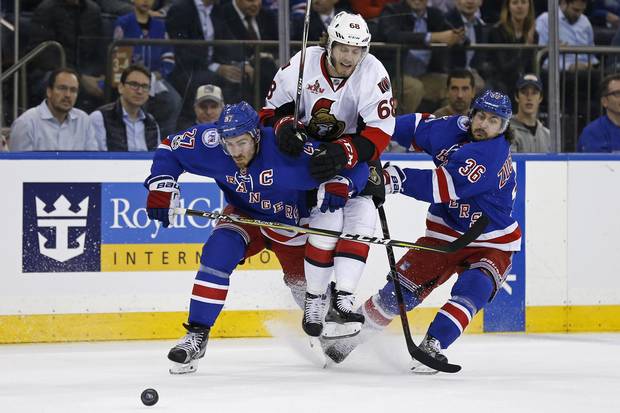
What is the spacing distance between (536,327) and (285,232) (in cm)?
213

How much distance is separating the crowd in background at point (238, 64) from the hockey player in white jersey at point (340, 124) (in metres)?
1.34

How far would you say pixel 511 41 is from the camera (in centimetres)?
685

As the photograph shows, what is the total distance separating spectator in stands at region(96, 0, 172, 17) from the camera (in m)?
6.44

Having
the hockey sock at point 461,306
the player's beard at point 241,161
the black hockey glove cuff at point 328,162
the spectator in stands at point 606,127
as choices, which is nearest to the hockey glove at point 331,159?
the black hockey glove cuff at point 328,162

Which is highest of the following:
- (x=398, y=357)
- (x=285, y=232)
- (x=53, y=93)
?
(x=53, y=93)

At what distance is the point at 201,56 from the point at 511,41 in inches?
68.1

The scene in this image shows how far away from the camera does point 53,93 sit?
6297mm

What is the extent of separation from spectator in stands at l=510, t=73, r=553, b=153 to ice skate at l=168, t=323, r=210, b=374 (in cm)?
250

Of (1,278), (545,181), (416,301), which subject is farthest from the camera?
(545,181)

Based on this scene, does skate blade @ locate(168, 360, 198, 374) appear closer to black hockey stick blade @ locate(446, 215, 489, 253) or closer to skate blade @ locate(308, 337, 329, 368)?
skate blade @ locate(308, 337, 329, 368)

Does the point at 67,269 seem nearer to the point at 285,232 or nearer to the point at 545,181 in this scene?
the point at 285,232

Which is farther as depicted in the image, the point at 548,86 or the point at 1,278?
the point at 548,86

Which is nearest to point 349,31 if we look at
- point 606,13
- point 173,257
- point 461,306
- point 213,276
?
point 213,276

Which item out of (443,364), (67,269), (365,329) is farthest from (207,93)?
(443,364)
